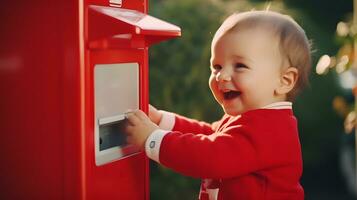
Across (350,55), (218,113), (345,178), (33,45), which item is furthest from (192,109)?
(33,45)

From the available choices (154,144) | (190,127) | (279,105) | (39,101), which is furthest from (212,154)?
(39,101)

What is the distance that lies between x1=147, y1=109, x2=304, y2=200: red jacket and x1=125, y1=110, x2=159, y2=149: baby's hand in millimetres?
27

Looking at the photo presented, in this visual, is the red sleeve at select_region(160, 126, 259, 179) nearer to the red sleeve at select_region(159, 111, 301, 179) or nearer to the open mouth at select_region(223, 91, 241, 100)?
the red sleeve at select_region(159, 111, 301, 179)

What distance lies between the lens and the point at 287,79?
2.00m

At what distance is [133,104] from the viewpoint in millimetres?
2018

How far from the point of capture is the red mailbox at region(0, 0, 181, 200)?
177 cm

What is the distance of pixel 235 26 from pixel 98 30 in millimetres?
476

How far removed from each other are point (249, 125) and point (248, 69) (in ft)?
0.62

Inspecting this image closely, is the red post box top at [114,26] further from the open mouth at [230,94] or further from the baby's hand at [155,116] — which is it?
the baby's hand at [155,116]

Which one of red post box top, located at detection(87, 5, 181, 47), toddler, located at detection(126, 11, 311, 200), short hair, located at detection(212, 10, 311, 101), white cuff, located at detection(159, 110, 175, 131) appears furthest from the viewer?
white cuff, located at detection(159, 110, 175, 131)

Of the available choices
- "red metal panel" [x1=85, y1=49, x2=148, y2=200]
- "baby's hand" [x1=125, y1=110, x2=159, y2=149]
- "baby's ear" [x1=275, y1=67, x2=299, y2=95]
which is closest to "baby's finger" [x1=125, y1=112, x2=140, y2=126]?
"baby's hand" [x1=125, y1=110, x2=159, y2=149]

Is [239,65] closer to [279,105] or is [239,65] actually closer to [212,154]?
[279,105]

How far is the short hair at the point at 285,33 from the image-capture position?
1.97m

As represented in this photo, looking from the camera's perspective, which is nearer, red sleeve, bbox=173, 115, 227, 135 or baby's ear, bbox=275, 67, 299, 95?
baby's ear, bbox=275, 67, 299, 95
